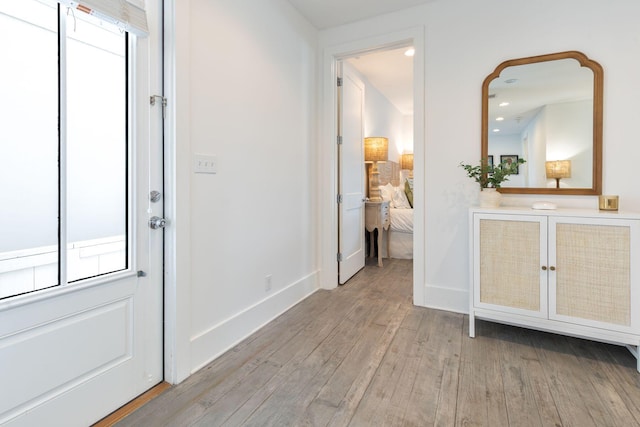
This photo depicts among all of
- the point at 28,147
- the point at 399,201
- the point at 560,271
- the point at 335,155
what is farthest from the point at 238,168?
the point at 399,201

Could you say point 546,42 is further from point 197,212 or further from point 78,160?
point 78,160

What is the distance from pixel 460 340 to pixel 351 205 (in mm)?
1793

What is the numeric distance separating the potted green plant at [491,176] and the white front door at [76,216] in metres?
2.13

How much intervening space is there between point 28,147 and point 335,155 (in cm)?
236

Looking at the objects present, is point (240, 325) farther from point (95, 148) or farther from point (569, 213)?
point (569, 213)

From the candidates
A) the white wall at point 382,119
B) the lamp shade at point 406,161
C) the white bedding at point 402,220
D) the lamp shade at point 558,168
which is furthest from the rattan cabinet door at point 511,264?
the lamp shade at point 406,161

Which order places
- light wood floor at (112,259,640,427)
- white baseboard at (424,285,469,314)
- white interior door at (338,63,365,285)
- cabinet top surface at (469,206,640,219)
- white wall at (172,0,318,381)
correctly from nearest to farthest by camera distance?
light wood floor at (112,259,640,427), white wall at (172,0,318,381), cabinet top surface at (469,206,640,219), white baseboard at (424,285,469,314), white interior door at (338,63,365,285)

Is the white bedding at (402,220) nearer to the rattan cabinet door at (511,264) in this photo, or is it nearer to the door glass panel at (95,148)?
the rattan cabinet door at (511,264)

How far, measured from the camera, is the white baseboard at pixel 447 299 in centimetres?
262

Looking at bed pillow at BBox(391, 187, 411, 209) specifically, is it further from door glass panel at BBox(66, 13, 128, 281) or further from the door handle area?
door glass panel at BBox(66, 13, 128, 281)

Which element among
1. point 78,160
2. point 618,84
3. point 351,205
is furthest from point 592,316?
point 78,160

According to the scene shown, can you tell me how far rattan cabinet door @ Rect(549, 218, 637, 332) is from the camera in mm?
1811

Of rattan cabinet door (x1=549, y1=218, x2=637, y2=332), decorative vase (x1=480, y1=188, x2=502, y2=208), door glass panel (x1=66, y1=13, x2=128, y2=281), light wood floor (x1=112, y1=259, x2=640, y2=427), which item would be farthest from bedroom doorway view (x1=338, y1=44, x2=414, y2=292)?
door glass panel (x1=66, y1=13, x2=128, y2=281)

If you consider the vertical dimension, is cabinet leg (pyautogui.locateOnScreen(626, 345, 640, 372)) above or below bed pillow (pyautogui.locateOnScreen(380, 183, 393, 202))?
below
